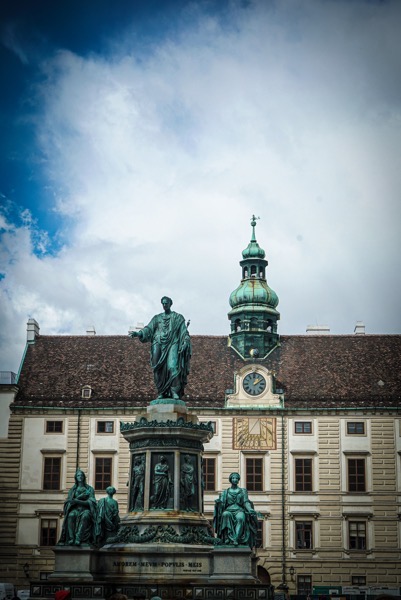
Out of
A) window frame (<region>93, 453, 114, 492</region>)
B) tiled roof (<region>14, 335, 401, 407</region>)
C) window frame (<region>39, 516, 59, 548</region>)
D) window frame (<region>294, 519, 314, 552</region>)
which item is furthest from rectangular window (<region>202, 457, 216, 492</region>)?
window frame (<region>39, 516, 59, 548</region>)

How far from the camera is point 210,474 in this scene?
2233 inches

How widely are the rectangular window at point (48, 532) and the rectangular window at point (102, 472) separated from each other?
2.89 metres

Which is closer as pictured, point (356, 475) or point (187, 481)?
point (187, 481)

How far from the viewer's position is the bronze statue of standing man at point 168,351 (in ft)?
87.4

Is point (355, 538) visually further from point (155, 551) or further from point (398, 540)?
point (155, 551)

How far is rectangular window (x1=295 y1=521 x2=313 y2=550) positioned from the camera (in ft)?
183

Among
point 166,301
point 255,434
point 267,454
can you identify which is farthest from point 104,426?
point 166,301

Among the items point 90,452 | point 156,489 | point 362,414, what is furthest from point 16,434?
point 156,489

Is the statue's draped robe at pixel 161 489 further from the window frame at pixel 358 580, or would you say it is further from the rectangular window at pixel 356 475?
the rectangular window at pixel 356 475

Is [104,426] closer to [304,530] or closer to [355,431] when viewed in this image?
[304,530]

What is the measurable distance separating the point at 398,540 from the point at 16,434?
20360mm

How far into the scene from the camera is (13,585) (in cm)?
5244

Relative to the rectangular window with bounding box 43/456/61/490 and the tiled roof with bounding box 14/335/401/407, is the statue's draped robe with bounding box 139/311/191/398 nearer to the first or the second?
the tiled roof with bounding box 14/335/401/407

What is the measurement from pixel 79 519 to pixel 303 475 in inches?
1280
